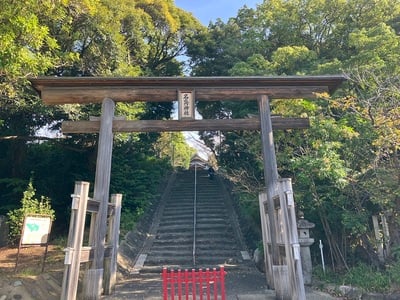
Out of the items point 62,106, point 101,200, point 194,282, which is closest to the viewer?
point 194,282

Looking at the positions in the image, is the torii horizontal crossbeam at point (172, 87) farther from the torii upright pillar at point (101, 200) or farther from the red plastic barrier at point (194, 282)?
the red plastic barrier at point (194, 282)

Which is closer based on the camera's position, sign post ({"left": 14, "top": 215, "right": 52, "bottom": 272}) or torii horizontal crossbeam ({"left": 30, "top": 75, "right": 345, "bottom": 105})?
torii horizontal crossbeam ({"left": 30, "top": 75, "right": 345, "bottom": 105})

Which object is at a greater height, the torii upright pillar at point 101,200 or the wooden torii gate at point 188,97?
the wooden torii gate at point 188,97

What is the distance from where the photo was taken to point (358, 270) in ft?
22.7

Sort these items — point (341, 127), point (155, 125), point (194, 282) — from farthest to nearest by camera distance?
point (341, 127)
point (155, 125)
point (194, 282)

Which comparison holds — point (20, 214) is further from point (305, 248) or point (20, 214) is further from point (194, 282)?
point (305, 248)

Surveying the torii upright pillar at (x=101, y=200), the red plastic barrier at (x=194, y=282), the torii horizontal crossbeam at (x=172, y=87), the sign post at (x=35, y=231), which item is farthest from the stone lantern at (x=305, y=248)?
the sign post at (x=35, y=231)

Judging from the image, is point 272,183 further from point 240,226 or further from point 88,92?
point 240,226

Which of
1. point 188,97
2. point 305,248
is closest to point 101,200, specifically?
point 188,97

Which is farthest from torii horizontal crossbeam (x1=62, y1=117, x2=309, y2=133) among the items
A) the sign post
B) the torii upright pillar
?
the sign post

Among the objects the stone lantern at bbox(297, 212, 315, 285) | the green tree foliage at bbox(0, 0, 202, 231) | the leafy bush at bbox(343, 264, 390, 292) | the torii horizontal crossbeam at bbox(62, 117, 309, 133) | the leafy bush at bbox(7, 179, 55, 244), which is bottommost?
the leafy bush at bbox(343, 264, 390, 292)

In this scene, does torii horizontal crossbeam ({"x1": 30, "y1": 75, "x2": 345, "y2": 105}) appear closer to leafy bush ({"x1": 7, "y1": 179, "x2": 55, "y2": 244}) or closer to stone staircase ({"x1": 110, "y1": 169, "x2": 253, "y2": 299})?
leafy bush ({"x1": 7, "y1": 179, "x2": 55, "y2": 244})

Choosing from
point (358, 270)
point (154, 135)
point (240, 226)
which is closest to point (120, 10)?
point (154, 135)

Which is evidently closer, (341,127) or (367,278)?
(367,278)
